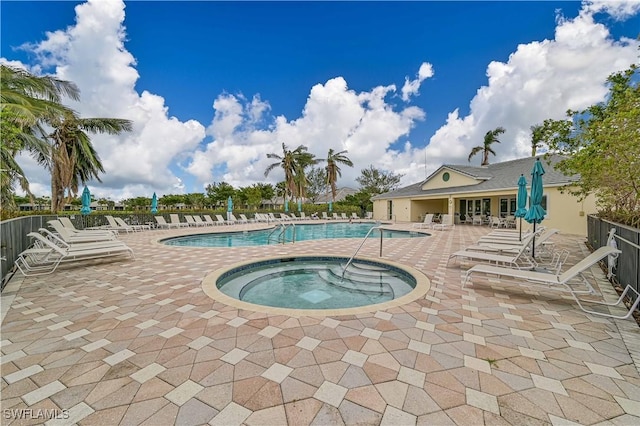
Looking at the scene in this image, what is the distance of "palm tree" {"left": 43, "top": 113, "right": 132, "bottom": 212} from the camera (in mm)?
15617

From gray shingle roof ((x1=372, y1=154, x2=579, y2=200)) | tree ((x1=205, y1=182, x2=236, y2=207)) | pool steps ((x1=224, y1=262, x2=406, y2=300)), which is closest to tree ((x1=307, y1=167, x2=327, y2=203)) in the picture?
tree ((x1=205, y1=182, x2=236, y2=207))

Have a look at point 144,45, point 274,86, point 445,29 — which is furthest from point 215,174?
point 445,29

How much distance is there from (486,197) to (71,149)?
1135 inches

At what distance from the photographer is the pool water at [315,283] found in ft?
17.2

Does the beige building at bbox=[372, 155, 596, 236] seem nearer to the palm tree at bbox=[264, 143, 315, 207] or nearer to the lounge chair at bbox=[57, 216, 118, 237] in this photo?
the palm tree at bbox=[264, 143, 315, 207]

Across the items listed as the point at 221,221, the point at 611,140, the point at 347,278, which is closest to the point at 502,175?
the point at 611,140

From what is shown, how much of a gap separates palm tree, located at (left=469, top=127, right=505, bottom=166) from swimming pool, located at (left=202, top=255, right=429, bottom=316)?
97.7 ft

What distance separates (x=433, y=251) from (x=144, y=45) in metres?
16.3

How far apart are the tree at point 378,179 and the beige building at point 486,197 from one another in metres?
13.4

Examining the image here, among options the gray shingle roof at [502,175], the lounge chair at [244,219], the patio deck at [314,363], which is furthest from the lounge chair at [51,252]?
the gray shingle roof at [502,175]

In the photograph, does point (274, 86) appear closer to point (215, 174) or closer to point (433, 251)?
point (433, 251)

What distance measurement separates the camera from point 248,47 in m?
15.0

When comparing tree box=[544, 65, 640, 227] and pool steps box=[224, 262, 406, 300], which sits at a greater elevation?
tree box=[544, 65, 640, 227]

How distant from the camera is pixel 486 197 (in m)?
21.0
